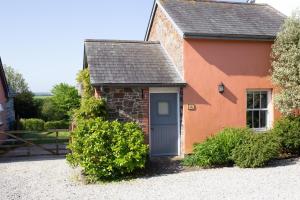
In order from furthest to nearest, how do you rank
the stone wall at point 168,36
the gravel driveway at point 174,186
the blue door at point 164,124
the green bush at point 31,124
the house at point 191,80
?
the green bush at point 31,124, the stone wall at point 168,36, the blue door at point 164,124, the house at point 191,80, the gravel driveway at point 174,186

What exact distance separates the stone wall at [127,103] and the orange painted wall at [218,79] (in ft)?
4.91

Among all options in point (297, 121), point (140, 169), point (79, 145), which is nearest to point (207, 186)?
point (140, 169)

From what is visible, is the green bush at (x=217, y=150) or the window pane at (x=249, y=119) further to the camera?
the window pane at (x=249, y=119)

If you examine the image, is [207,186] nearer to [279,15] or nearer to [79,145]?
[79,145]

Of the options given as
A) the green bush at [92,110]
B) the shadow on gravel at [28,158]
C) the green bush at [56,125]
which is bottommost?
the shadow on gravel at [28,158]

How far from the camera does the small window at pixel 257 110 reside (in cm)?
1362

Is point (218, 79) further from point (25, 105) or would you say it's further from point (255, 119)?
point (25, 105)

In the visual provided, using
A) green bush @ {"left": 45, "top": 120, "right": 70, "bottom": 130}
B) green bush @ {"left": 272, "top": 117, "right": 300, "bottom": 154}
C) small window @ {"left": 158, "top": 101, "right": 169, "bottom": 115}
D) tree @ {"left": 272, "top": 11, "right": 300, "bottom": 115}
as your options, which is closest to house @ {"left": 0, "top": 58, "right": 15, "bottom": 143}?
green bush @ {"left": 45, "top": 120, "right": 70, "bottom": 130}

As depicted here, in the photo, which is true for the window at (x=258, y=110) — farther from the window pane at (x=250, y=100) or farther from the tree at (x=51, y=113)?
the tree at (x=51, y=113)

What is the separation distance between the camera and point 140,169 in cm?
1105

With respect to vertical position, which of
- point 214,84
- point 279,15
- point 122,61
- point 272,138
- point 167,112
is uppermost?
point 279,15

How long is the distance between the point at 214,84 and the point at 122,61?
3.59 metres

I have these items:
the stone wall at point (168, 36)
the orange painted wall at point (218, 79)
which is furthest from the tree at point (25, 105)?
the orange painted wall at point (218, 79)

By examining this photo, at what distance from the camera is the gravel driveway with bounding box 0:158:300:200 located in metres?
8.45
